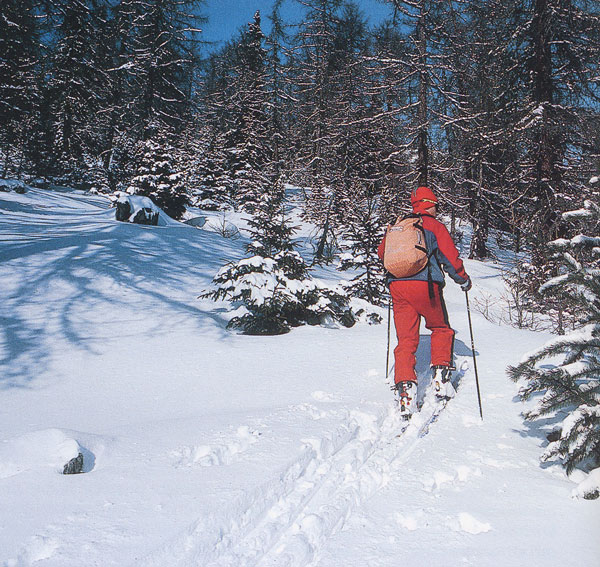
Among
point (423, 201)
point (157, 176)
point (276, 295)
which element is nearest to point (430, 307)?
point (423, 201)

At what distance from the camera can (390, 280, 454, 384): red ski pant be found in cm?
395

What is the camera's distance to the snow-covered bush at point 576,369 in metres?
2.34

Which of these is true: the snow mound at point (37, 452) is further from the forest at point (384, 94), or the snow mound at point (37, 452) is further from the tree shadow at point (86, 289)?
Result: the forest at point (384, 94)

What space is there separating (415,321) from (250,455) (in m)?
2.10

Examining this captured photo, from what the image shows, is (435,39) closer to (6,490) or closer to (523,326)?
(523,326)

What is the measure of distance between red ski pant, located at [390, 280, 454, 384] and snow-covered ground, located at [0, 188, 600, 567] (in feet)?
1.50

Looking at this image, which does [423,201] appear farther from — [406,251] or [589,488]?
[589,488]

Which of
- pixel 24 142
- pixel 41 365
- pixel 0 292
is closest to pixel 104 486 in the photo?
pixel 41 365

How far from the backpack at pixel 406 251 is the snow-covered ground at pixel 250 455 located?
4.24 feet

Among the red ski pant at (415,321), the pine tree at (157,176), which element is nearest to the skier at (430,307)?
the red ski pant at (415,321)

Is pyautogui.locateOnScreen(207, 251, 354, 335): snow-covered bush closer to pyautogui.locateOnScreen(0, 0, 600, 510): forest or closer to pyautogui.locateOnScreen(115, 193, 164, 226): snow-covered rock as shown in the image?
pyautogui.locateOnScreen(0, 0, 600, 510): forest

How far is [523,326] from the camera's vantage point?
9.49 meters

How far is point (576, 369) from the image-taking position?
99.6 inches

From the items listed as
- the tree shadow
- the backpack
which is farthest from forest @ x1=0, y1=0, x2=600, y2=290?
the tree shadow
